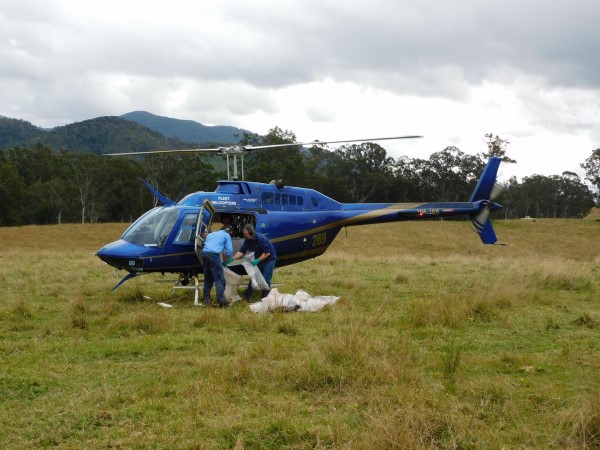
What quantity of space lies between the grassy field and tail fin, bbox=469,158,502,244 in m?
4.93

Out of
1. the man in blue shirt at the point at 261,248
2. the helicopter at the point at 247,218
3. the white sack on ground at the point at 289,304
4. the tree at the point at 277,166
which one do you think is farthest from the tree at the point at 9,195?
the white sack on ground at the point at 289,304

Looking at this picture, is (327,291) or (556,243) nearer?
(327,291)

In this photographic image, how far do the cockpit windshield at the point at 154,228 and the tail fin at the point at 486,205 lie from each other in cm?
872

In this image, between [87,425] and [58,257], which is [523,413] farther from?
[58,257]

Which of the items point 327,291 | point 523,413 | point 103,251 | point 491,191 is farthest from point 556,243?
point 523,413

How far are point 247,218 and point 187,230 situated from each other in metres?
1.79

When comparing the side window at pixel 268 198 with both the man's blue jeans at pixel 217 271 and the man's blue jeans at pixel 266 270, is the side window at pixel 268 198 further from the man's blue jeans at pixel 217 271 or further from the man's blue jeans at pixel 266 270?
the man's blue jeans at pixel 217 271

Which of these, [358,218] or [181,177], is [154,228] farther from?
[181,177]

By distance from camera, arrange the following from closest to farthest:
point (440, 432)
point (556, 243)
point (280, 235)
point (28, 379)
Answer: point (440, 432) < point (28, 379) < point (280, 235) < point (556, 243)

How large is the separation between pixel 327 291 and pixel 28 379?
825cm

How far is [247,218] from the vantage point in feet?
46.5

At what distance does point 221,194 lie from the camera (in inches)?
539

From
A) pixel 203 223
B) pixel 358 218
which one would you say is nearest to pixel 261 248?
pixel 203 223

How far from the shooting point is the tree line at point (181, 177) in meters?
68.2
